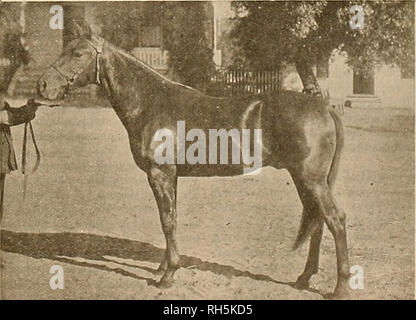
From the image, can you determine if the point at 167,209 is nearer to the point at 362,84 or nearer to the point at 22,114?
the point at 22,114

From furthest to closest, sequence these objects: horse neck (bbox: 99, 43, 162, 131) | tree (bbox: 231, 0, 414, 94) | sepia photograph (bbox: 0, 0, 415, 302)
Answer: tree (bbox: 231, 0, 414, 94), sepia photograph (bbox: 0, 0, 415, 302), horse neck (bbox: 99, 43, 162, 131)

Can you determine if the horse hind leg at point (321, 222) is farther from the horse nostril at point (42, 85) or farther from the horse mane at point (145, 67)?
the horse nostril at point (42, 85)

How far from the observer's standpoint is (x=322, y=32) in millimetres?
3586

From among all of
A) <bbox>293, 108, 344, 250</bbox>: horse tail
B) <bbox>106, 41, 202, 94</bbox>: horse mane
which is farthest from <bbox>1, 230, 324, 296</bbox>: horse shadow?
<bbox>106, 41, 202, 94</bbox>: horse mane

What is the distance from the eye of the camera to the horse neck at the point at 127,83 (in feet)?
10.9

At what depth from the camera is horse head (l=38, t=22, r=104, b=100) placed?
10.9ft

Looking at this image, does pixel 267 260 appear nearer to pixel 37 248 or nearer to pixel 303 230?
pixel 303 230

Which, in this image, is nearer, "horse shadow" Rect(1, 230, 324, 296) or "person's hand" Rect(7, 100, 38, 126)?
"horse shadow" Rect(1, 230, 324, 296)

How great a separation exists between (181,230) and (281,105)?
959mm

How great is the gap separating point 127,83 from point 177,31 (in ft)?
1.77

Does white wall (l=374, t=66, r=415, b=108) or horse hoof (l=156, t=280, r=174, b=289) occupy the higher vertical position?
white wall (l=374, t=66, r=415, b=108)

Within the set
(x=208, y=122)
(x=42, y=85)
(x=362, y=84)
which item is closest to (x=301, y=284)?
(x=208, y=122)

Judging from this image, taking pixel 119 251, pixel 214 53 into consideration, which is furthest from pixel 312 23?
pixel 119 251

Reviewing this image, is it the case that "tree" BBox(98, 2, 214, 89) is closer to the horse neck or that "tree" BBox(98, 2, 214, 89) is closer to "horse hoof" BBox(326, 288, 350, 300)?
the horse neck
